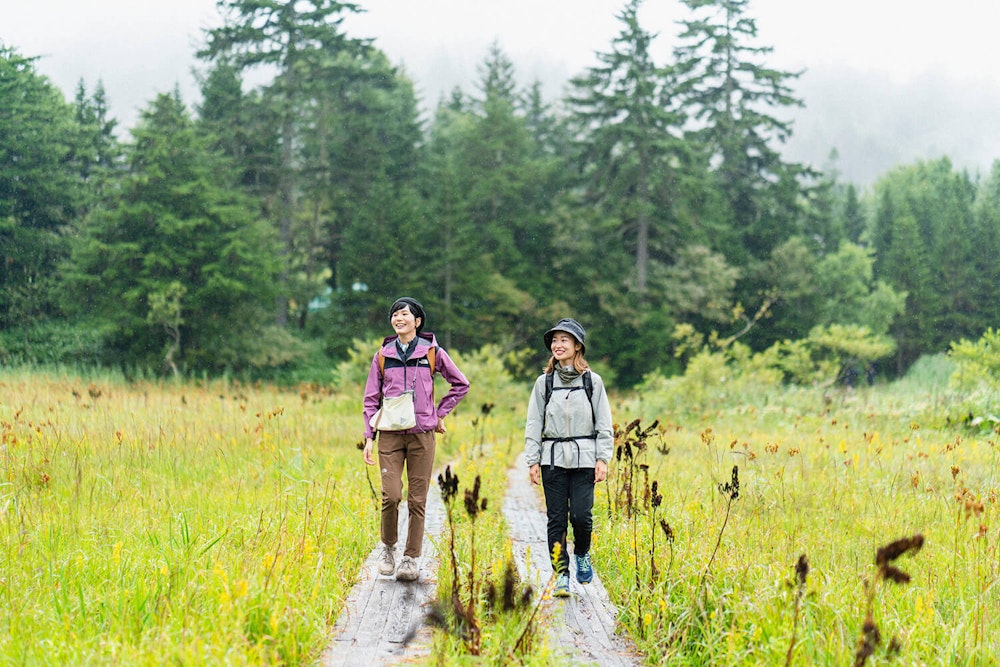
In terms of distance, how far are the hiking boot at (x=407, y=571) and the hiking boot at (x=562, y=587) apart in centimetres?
100

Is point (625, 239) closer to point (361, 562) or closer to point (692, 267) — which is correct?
point (692, 267)

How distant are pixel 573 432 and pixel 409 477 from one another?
137 cm

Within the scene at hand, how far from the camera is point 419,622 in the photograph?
13.5 ft

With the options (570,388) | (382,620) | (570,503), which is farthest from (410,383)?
(382,620)

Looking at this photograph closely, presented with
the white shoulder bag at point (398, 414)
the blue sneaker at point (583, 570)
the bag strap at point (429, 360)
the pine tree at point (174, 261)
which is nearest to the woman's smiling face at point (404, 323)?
the bag strap at point (429, 360)

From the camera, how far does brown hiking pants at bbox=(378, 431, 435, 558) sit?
5316 millimetres

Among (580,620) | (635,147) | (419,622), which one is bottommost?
(580,620)

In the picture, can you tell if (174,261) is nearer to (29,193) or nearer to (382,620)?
(29,193)

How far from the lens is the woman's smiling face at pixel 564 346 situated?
16.4 ft

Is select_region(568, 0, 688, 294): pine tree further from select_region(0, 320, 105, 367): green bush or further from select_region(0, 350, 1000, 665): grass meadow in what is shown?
select_region(0, 350, 1000, 665): grass meadow

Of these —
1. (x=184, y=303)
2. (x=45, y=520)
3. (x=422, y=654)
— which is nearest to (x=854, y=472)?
(x=422, y=654)

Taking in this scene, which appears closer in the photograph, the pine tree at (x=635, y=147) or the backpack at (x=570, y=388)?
the backpack at (x=570, y=388)

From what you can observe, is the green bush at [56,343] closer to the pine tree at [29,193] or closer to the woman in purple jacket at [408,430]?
the pine tree at [29,193]

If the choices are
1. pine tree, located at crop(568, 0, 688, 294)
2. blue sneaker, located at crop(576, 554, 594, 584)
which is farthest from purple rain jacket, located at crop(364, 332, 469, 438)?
pine tree, located at crop(568, 0, 688, 294)
